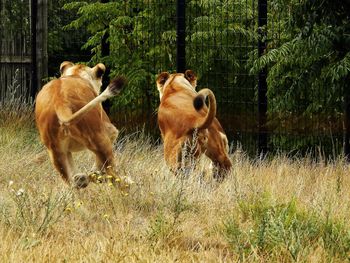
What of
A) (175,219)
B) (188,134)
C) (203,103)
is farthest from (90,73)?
(175,219)

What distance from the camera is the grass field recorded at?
16.6 feet

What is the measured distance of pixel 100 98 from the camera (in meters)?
6.16

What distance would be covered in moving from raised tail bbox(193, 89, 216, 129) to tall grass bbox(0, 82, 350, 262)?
0.42 m

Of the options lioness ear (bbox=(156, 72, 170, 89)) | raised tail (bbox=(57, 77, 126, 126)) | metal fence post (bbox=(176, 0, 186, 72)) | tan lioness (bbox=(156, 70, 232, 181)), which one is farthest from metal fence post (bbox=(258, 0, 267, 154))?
raised tail (bbox=(57, 77, 126, 126))

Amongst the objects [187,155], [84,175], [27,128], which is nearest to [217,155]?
[187,155]

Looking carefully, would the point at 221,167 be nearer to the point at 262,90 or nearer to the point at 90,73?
the point at 90,73

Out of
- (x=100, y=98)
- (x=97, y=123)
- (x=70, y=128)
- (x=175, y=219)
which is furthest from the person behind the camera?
(x=97, y=123)

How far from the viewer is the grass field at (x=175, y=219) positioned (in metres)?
5.07

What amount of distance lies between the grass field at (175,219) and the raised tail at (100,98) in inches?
20.8

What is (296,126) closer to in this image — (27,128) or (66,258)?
(27,128)

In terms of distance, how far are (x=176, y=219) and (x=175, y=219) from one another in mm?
271

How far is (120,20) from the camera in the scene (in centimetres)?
1204

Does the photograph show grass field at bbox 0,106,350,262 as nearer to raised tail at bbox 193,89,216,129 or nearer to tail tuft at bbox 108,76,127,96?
raised tail at bbox 193,89,216,129

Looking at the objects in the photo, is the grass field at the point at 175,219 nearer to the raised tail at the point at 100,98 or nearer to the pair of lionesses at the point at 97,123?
the pair of lionesses at the point at 97,123
